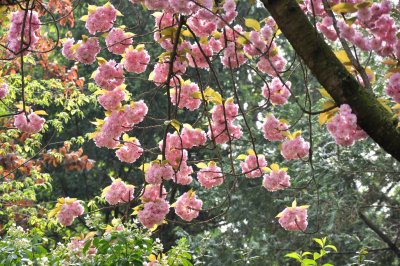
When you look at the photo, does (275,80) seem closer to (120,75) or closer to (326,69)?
(120,75)

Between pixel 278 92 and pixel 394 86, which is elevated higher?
pixel 278 92

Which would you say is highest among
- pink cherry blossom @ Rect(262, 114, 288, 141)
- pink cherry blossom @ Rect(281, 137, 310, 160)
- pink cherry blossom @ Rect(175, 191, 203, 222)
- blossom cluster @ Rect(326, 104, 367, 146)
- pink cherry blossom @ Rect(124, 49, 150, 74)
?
pink cherry blossom @ Rect(124, 49, 150, 74)

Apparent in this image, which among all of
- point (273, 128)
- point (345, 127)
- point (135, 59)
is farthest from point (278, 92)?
point (345, 127)

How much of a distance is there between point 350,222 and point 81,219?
14.8 ft

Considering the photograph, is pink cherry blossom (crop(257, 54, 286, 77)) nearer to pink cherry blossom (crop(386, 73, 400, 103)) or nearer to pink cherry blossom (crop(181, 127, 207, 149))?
pink cherry blossom (crop(181, 127, 207, 149))

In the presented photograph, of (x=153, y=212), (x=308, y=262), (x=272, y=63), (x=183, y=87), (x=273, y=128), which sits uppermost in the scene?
(x=183, y=87)

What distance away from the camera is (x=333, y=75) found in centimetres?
163

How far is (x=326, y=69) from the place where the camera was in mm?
1646

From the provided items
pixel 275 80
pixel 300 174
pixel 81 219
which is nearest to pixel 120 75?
pixel 275 80

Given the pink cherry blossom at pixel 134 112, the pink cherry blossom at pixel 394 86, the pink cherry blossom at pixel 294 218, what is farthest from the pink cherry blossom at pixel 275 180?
the pink cherry blossom at pixel 394 86

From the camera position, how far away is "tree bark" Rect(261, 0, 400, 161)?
1637mm

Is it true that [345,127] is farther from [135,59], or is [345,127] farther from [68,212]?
[68,212]

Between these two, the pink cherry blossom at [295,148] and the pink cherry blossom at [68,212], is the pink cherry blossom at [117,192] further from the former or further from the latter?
the pink cherry blossom at [295,148]

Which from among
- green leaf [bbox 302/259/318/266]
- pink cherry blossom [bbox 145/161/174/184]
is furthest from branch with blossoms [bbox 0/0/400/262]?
green leaf [bbox 302/259/318/266]
